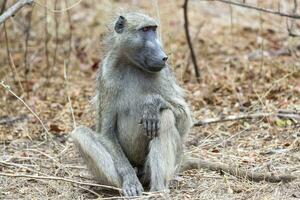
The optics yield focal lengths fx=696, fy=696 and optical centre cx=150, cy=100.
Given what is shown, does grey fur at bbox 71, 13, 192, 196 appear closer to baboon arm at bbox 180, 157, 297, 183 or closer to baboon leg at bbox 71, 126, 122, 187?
baboon leg at bbox 71, 126, 122, 187

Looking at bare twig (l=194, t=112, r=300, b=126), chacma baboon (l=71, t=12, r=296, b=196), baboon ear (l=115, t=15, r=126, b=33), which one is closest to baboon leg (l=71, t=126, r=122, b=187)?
chacma baboon (l=71, t=12, r=296, b=196)

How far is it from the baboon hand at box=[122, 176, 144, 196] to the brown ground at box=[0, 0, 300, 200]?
12.1 inches

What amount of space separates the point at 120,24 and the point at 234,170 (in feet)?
5.87

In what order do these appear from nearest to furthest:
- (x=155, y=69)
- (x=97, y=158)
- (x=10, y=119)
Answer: (x=155, y=69)
(x=97, y=158)
(x=10, y=119)

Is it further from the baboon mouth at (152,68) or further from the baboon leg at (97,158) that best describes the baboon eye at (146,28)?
the baboon leg at (97,158)

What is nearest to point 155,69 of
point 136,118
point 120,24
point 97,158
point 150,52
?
point 150,52

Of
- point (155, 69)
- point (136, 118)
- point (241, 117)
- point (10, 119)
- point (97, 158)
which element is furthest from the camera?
point (10, 119)

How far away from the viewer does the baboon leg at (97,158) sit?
6.36 m

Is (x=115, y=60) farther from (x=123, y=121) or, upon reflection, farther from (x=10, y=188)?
(x=10, y=188)

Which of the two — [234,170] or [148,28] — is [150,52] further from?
[234,170]

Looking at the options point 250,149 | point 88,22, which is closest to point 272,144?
point 250,149

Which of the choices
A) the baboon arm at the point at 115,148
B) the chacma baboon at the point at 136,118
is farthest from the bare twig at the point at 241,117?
the baboon arm at the point at 115,148

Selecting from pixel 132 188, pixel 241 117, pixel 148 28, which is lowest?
pixel 132 188

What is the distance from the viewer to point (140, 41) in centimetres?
639
